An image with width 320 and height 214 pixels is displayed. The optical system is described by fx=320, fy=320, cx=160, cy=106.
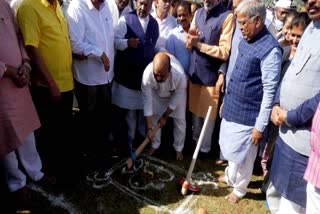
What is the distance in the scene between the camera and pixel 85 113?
4688 mm

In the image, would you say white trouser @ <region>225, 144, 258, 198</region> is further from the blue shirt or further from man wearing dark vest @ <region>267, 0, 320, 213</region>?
the blue shirt

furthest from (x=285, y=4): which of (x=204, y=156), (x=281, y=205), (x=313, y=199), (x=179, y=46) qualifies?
(x=313, y=199)

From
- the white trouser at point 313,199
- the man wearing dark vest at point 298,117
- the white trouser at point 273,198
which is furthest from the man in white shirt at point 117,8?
the white trouser at point 313,199

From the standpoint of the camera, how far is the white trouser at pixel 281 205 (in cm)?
318

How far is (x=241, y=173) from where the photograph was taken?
3.94 metres

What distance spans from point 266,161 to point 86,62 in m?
2.82

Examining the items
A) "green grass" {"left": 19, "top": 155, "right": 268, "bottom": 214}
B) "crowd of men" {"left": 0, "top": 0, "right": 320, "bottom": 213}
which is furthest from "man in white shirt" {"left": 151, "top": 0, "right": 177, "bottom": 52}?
"green grass" {"left": 19, "top": 155, "right": 268, "bottom": 214}

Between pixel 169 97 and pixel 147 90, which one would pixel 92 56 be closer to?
pixel 147 90

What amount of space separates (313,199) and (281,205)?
0.74m

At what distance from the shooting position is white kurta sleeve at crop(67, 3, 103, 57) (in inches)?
162

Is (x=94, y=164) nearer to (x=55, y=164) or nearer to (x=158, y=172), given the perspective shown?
(x=55, y=164)

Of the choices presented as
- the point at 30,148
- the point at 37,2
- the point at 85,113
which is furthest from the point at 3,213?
the point at 37,2

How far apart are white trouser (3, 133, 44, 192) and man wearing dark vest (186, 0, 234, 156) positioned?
2.39 m

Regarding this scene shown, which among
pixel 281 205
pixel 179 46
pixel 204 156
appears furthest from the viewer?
pixel 204 156
